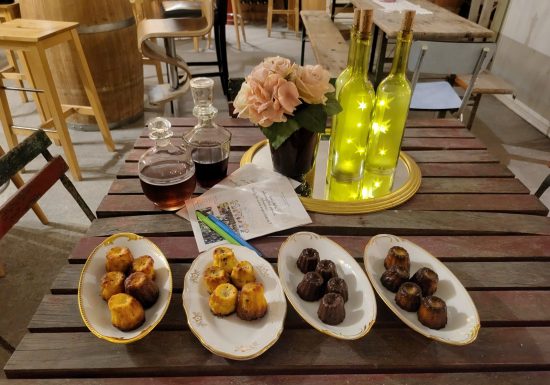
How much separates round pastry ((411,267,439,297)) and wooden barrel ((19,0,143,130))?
2.44m

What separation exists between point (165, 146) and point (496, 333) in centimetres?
79

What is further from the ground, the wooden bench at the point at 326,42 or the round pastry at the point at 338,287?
the round pastry at the point at 338,287

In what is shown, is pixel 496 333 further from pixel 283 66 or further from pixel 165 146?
pixel 165 146

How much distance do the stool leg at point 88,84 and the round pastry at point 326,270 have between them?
78.9 inches

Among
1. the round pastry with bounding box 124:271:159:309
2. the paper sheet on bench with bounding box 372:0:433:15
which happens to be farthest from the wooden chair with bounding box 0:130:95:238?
the paper sheet on bench with bounding box 372:0:433:15

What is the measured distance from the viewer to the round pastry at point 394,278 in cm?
68

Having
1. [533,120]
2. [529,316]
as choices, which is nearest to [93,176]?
[529,316]

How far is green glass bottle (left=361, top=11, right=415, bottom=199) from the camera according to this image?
887 mm

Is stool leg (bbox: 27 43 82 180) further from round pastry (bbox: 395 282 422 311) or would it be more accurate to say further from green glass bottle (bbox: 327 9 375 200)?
round pastry (bbox: 395 282 422 311)

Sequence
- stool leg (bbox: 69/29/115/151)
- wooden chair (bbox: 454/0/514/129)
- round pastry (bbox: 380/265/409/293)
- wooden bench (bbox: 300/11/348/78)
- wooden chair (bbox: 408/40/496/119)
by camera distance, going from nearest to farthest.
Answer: round pastry (bbox: 380/265/409/293) < wooden chair (bbox: 408/40/496/119) < stool leg (bbox: 69/29/115/151) < wooden chair (bbox: 454/0/514/129) < wooden bench (bbox: 300/11/348/78)

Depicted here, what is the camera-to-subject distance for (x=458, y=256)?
806 mm

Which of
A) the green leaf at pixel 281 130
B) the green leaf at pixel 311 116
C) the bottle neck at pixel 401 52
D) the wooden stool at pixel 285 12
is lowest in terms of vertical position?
the wooden stool at pixel 285 12

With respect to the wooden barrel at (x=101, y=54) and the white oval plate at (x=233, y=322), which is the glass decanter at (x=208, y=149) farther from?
the wooden barrel at (x=101, y=54)

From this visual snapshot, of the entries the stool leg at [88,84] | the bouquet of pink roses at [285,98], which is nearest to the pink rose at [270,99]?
the bouquet of pink roses at [285,98]
